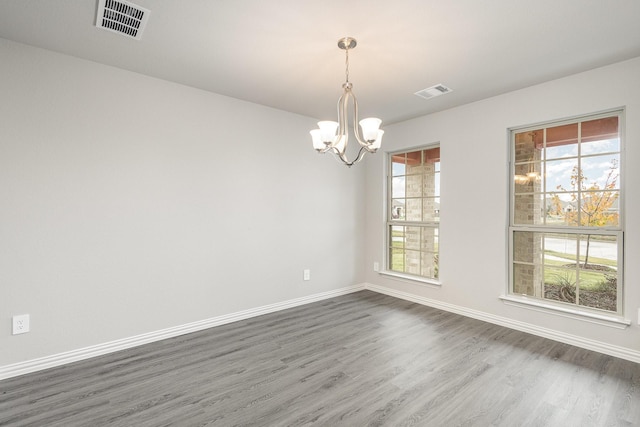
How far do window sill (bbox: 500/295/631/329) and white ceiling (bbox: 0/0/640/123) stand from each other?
6.65 feet

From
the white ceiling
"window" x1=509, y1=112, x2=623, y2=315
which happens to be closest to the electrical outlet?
the white ceiling

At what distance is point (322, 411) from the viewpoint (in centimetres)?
199

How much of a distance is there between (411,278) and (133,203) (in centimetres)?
344

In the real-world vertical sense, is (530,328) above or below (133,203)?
below

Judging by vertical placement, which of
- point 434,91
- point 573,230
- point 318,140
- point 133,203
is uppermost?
point 434,91

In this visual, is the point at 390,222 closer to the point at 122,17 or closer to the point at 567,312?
the point at 567,312

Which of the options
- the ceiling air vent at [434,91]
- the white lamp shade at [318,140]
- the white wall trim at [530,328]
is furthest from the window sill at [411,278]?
the white lamp shade at [318,140]

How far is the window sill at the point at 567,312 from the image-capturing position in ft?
8.95

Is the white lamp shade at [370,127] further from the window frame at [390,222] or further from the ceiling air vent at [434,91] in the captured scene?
the window frame at [390,222]

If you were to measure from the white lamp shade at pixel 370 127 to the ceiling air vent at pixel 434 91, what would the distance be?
1.32 metres

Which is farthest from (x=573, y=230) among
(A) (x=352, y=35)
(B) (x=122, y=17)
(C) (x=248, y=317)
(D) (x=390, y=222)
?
(B) (x=122, y=17)

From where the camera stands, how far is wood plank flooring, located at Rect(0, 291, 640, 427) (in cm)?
194

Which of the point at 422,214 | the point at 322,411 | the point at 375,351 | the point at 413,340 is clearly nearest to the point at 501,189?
the point at 422,214

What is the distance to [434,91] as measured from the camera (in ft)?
11.0
